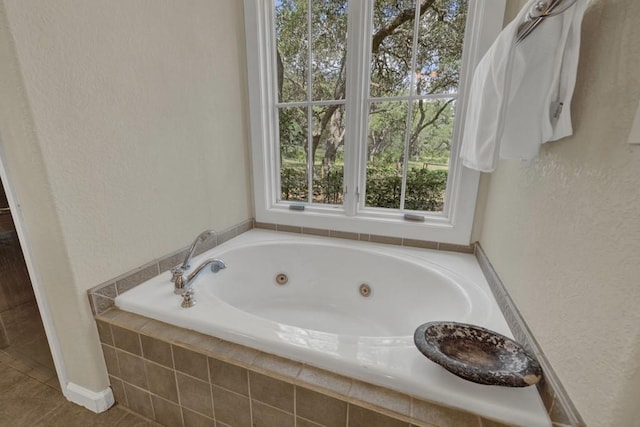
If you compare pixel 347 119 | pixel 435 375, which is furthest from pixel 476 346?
pixel 347 119

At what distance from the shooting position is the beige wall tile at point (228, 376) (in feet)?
2.92

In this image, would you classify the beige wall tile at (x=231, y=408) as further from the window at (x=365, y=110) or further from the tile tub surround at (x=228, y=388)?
the window at (x=365, y=110)

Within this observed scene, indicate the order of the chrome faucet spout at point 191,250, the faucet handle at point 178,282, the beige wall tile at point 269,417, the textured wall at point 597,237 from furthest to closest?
the chrome faucet spout at point 191,250
the faucet handle at point 178,282
the beige wall tile at point 269,417
the textured wall at point 597,237

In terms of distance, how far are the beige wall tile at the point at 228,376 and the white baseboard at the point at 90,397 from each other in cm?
65

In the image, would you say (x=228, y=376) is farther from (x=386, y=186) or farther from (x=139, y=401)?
(x=386, y=186)

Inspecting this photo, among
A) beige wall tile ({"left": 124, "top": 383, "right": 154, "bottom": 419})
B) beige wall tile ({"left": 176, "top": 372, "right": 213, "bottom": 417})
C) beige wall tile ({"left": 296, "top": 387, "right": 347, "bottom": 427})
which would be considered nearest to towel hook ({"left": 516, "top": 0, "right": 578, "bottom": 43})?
beige wall tile ({"left": 296, "top": 387, "right": 347, "bottom": 427})

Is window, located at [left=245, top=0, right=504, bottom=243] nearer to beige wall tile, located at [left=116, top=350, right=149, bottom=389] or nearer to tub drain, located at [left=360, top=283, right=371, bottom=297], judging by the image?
tub drain, located at [left=360, top=283, right=371, bottom=297]

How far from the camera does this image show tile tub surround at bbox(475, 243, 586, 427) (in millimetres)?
632

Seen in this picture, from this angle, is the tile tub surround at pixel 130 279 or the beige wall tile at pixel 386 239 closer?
the tile tub surround at pixel 130 279

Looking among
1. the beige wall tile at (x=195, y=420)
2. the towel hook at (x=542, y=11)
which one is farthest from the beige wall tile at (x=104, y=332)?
the towel hook at (x=542, y=11)

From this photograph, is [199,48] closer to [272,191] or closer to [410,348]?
[272,191]

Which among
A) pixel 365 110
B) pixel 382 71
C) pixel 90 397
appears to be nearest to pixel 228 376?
pixel 90 397

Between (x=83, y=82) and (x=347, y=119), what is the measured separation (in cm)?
133

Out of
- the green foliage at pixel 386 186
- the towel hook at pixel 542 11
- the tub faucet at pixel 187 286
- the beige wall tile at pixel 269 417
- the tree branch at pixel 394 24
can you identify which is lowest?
the beige wall tile at pixel 269 417
